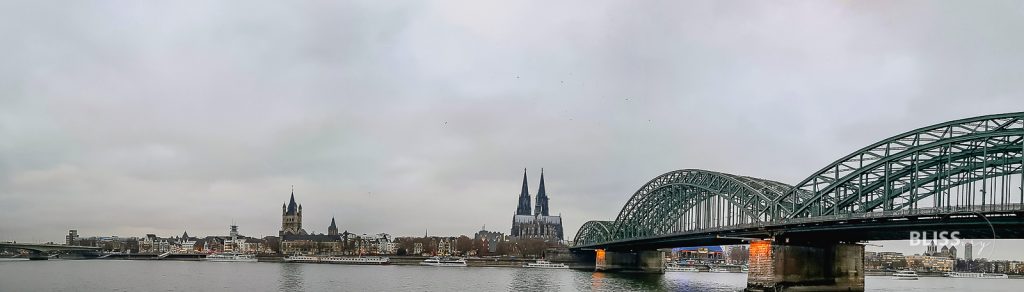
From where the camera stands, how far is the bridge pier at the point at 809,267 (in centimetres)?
7050

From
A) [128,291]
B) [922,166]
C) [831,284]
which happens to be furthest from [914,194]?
[128,291]

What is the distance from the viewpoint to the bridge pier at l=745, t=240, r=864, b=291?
70.5 m

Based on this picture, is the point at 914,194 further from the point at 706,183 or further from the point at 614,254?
the point at 614,254

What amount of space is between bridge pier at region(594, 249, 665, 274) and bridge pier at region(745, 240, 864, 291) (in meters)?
72.9

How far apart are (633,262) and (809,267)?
79.1 meters

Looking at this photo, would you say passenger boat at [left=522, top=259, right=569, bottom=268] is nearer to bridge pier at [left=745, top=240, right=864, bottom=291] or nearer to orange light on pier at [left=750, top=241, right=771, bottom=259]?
orange light on pier at [left=750, top=241, right=771, bottom=259]

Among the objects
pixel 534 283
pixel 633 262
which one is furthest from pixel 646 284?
pixel 633 262

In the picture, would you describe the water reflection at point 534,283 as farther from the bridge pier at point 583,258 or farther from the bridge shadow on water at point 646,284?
the bridge pier at point 583,258

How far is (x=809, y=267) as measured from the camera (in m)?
71.7

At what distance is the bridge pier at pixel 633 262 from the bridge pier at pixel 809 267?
7294 centimetres

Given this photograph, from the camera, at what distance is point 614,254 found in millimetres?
152000

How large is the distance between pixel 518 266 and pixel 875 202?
131903 millimetres

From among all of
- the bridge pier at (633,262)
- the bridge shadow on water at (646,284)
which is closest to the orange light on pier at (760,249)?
the bridge shadow on water at (646,284)

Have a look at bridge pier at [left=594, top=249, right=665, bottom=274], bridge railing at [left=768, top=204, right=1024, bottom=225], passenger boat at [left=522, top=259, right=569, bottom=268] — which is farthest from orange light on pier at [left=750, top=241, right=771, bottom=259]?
passenger boat at [left=522, top=259, right=569, bottom=268]
